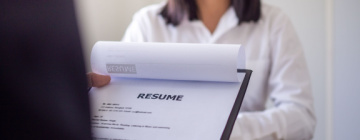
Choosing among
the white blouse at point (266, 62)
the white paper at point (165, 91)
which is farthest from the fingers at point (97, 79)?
the white blouse at point (266, 62)

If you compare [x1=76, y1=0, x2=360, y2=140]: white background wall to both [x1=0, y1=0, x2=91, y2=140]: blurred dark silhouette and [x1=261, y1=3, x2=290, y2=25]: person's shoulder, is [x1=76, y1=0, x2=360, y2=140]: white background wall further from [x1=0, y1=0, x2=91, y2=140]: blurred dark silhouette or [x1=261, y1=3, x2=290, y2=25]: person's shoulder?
[x1=261, y1=3, x2=290, y2=25]: person's shoulder

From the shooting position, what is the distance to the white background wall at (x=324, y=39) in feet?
2.19

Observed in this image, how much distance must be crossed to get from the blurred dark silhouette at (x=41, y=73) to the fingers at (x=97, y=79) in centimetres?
26

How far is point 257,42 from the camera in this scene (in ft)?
3.14

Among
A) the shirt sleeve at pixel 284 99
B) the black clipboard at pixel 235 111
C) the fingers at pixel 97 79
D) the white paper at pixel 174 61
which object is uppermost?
the white paper at pixel 174 61

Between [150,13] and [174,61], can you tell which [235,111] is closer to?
[174,61]

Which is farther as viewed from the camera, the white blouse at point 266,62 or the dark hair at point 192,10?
the dark hair at point 192,10

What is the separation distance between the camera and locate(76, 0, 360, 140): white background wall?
26.3 inches

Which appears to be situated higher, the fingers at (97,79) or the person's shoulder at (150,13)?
the person's shoulder at (150,13)

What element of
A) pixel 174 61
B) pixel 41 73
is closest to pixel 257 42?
pixel 174 61

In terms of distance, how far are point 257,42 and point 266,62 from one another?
61 millimetres

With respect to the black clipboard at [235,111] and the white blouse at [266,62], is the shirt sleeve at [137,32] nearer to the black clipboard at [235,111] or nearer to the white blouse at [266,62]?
the white blouse at [266,62]

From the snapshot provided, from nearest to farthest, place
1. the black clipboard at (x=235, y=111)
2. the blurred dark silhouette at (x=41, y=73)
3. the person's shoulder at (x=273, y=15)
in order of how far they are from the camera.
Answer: the blurred dark silhouette at (x=41, y=73) < the black clipboard at (x=235, y=111) < the person's shoulder at (x=273, y=15)

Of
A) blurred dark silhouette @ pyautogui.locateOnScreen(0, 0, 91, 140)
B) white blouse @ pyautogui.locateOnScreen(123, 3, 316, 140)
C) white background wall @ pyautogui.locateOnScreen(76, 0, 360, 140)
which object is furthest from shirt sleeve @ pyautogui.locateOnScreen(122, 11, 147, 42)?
blurred dark silhouette @ pyautogui.locateOnScreen(0, 0, 91, 140)
